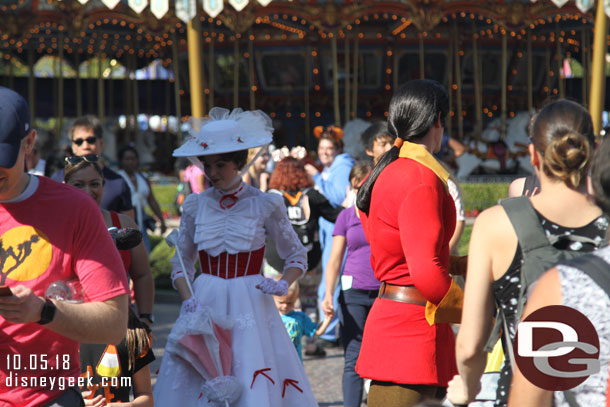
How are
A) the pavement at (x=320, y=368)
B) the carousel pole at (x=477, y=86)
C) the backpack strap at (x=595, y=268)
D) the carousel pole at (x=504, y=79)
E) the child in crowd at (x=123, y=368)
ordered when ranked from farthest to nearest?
the carousel pole at (x=477, y=86) < the carousel pole at (x=504, y=79) < the pavement at (x=320, y=368) < the child in crowd at (x=123, y=368) < the backpack strap at (x=595, y=268)

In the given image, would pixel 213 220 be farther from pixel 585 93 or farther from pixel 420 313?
pixel 585 93

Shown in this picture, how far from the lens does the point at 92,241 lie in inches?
95.9

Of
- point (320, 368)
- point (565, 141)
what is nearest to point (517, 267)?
point (565, 141)

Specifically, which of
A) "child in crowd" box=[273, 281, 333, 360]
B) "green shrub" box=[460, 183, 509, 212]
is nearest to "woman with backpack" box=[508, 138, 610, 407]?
"child in crowd" box=[273, 281, 333, 360]

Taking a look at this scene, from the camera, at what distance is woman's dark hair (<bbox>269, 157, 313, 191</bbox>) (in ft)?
23.8

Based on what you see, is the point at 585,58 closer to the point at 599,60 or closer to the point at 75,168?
the point at 599,60

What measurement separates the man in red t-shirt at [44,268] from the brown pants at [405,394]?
110 cm

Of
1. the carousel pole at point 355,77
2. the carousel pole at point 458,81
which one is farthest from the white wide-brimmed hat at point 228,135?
the carousel pole at point 458,81

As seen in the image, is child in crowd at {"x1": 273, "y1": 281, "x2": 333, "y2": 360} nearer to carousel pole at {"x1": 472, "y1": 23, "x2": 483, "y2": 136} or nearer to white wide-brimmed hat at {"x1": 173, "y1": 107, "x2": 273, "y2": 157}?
white wide-brimmed hat at {"x1": 173, "y1": 107, "x2": 273, "y2": 157}

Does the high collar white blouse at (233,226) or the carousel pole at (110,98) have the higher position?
the carousel pole at (110,98)

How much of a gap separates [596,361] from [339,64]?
60.6 ft

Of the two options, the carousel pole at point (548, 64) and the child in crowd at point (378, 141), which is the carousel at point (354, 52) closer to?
the carousel pole at point (548, 64)

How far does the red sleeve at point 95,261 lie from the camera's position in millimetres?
2389

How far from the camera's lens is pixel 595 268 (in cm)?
182
